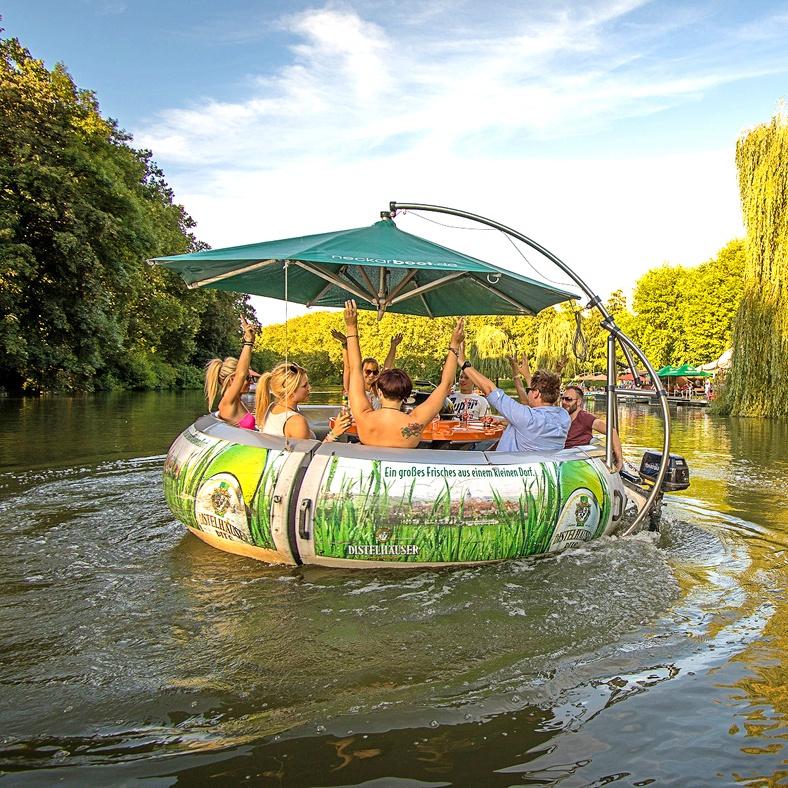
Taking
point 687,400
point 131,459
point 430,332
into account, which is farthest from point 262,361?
point 131,459

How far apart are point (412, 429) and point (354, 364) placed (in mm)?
705

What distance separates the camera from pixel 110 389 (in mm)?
39250

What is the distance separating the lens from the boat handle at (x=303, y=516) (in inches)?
203

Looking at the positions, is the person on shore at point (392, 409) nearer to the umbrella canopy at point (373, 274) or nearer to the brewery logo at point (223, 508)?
the umbrella canopy at point (373, 274)

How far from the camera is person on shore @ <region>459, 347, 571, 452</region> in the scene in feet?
19.6

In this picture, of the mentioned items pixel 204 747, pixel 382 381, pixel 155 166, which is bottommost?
pixel 204 747

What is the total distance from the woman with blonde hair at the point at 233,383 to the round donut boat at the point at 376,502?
1.01m

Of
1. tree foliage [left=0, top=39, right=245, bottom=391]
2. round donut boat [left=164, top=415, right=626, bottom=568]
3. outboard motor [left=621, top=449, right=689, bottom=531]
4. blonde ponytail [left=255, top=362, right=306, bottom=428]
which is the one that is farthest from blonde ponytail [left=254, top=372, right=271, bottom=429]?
tree foliage [left=0, top=39, right=245, bottom=391]

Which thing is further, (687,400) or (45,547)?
(687,400)

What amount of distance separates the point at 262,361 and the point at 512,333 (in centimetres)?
2212

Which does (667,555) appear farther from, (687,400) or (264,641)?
(687,400)

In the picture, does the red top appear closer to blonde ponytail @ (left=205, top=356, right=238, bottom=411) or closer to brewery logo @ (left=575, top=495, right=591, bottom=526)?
brewery logo @ (left=575, top=495, right=591, bottom=526)

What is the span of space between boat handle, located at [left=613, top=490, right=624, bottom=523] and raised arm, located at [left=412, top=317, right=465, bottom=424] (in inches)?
76.1

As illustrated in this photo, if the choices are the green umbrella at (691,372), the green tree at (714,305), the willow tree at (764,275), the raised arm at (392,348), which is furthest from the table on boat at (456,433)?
the green tree at (714,305)
